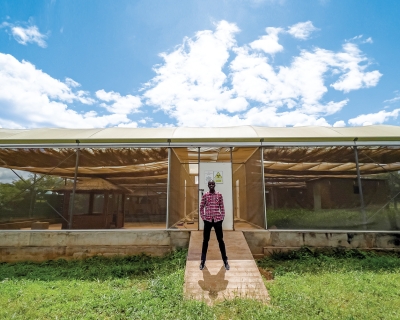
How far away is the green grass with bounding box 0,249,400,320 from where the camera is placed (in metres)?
4.04

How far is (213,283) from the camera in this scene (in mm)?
4984

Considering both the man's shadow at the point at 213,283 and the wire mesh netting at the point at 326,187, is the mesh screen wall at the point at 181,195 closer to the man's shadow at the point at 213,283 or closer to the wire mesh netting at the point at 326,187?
the man's shadow at the point at 213,283

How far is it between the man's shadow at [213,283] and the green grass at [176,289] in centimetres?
44

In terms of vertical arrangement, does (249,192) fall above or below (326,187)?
below

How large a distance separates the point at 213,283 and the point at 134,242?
3069 millimetres

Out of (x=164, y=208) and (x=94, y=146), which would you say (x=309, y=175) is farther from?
(x=94, y=146)

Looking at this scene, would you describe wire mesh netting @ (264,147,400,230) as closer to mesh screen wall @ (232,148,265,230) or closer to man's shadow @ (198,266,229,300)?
mesh screen wall @ (232,148,265,230)

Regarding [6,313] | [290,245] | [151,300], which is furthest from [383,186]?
[6,313]

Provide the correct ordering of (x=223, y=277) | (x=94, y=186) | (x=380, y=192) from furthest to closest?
1. (x=94, y=186)
2. (x=380, y=192)
3. (x=223, y=277)

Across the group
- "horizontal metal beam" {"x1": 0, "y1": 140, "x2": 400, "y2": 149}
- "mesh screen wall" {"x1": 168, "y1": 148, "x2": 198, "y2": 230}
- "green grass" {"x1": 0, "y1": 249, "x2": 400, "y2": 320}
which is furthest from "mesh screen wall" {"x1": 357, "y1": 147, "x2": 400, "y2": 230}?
"mesh screen wall" {"x1": 168, "y1": 148, "x2": 198, "y2": 230}

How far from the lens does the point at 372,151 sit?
762 cm

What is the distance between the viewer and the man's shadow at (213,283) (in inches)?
186

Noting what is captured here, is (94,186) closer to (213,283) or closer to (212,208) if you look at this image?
(212,208)

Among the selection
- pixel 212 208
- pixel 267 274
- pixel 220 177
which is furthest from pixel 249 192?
pixel 212 208
